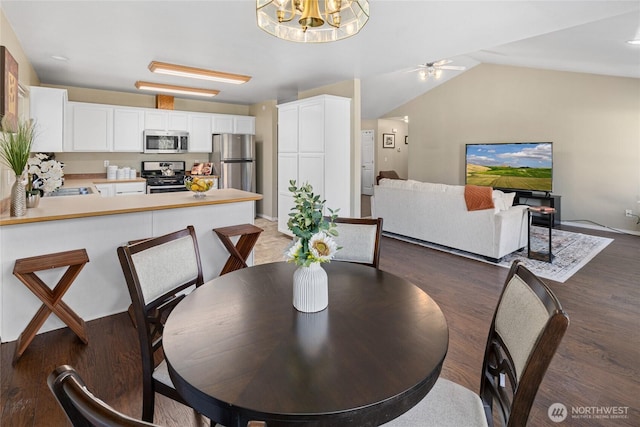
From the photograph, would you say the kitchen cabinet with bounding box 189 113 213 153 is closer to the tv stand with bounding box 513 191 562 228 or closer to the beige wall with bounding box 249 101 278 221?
the beige wall with bounding box 249 101 278 221

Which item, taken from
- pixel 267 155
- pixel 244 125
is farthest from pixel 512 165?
pixel 244 125

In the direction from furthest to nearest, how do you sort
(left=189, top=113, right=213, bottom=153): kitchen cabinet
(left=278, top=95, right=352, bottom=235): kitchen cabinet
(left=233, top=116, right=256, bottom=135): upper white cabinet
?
(left=233, top=116, right=256, bottom=135): upper white cabinet → (left=189, top=113, right=213, bottom=153): kitchen cabinet → (left=278, top=95, right=352, bottom=235): kitchen cabinet

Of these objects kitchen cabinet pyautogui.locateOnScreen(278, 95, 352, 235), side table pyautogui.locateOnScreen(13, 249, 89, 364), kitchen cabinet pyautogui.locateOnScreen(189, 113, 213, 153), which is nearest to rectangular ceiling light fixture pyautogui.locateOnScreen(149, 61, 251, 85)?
kitchen cabinet pyautogui.locateOnScreen(278, 95, 352, 235)

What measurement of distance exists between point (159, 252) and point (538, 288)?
1510 millimetres

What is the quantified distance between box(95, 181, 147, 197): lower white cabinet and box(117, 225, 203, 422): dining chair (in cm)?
410

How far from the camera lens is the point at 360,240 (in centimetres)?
205

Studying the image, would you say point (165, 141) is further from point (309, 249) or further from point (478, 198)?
point (309, 249)

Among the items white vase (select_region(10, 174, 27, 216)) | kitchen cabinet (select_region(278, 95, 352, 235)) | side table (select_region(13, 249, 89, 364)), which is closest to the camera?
side table (select_region(13, 249, 89, 364))

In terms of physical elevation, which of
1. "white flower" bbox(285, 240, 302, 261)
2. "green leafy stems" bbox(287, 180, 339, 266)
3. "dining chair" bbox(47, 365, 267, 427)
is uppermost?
"green leafy stems" bbox(287, 180, 339, 266)

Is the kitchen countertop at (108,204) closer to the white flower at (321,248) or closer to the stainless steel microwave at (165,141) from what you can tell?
the white flower at (321,248)

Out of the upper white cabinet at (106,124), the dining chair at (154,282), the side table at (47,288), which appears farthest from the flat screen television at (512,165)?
the side table at (47,288)

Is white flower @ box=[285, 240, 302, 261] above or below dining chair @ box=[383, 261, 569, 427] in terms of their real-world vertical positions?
above

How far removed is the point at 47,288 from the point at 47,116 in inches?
123

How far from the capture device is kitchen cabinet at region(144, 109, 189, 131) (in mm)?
6004
